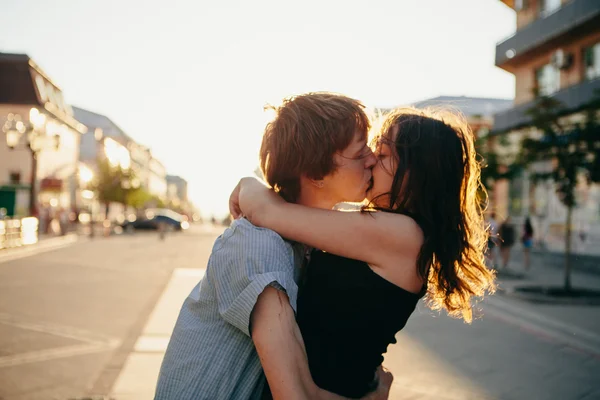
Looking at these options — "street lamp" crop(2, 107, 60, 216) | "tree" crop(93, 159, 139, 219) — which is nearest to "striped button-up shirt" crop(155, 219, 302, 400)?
"street lamp" crop(2, 107, 60, 216)

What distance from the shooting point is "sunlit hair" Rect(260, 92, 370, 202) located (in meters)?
1.53

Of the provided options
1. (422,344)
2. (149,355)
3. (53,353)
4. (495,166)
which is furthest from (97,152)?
(149,355)

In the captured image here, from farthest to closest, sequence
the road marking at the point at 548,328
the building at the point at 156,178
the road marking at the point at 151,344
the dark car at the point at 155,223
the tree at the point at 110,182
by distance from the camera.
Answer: the building at the point at 156,178, the tree at the point at 110,182, the dark car at the point at 155,223, the road marking at the point at 548,328, the road marking at the point at 151,344

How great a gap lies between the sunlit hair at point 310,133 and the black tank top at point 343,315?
24 cm

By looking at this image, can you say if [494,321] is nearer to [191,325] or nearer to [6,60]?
[191,325]

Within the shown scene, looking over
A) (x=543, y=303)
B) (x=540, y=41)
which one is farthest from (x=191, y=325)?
(x=540, y=41)

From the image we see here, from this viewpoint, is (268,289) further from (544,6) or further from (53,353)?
(544,6)

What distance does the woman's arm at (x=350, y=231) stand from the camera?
1.54 meters

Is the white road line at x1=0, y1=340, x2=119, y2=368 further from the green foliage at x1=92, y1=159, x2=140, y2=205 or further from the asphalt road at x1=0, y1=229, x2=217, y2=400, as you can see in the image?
the green foliage at x1=92, y1=159, x2=140, y2=205

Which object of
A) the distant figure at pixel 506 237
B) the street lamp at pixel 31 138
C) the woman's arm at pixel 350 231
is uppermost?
→ the street lamp at pixel 31 138

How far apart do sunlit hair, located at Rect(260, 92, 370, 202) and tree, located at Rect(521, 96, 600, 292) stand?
1090 centimetres

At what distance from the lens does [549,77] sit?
82.7ft

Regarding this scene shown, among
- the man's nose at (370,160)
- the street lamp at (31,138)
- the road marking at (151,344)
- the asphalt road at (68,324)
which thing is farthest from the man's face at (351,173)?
the street lamp at (31,138)

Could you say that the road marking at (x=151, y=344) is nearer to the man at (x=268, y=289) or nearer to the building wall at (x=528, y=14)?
the man at (x=268, y=289)
